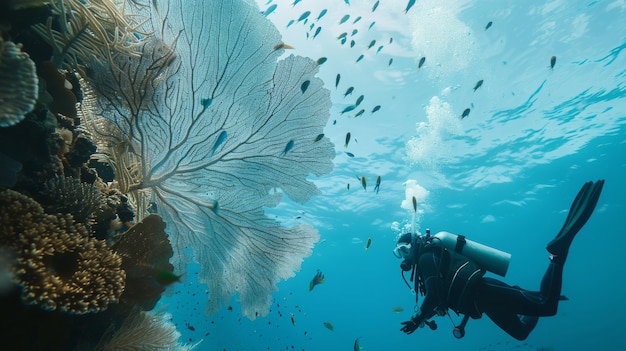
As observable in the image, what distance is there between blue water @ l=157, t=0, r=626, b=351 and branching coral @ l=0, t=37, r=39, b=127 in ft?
16.5

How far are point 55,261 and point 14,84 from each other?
3.57 feet

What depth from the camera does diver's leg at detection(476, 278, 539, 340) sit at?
5.58 m

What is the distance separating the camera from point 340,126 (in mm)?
18531

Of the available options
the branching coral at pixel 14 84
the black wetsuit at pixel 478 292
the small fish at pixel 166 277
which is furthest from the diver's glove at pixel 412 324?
the branching coral at pixel 14 84

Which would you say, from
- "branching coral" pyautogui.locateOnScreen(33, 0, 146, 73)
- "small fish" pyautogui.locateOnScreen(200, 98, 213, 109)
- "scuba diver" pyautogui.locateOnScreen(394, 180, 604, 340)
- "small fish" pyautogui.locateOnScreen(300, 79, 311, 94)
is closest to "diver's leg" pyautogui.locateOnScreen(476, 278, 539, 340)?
"scuba diver" pyautogui.locateOnScreen(394, 180, 604, 340)

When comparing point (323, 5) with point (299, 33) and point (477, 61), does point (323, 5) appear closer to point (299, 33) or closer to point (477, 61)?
point (299, 33)

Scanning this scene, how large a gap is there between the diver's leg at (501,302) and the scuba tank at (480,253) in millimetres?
243

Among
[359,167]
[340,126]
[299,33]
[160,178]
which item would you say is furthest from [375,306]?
[160,178]

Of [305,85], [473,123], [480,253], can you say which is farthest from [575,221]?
[473,123]

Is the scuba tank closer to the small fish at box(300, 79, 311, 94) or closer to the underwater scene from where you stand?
the underwater scene

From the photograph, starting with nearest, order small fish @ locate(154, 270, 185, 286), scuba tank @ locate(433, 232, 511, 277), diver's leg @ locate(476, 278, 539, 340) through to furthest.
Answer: small fish @ locate(154, 270, 185, 286), diver's leg @ locate(476, 278, 539, 340), scuba tank @ locate(433, 232, 511, 277)

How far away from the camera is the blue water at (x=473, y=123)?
14.3 m

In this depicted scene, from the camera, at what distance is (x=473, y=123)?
64.7 ft

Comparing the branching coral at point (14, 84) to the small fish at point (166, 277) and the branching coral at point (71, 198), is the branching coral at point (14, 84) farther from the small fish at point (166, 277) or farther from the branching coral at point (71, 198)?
the small fish at point (166, 277)
